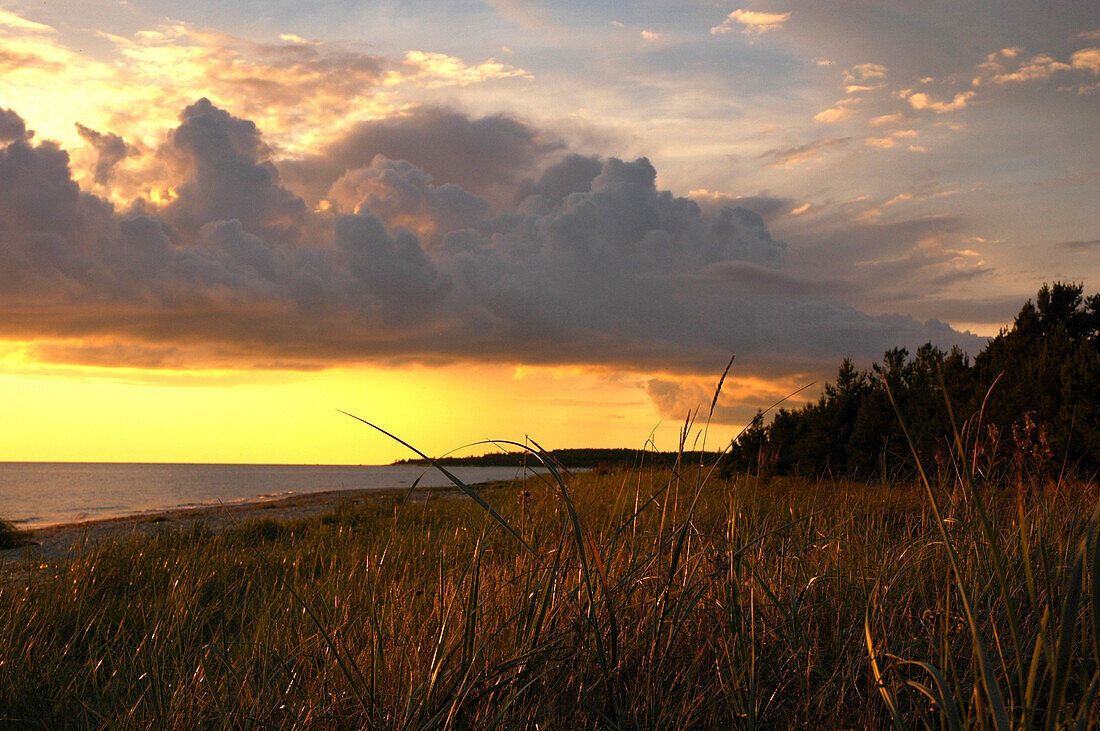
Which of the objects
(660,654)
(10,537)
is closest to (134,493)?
(10,537)

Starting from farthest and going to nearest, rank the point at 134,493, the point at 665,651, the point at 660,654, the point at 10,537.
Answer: the point at 134,493
the point at 10,537
the point at 660,654
the point at 665,651

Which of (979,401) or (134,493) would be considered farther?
(134,493)

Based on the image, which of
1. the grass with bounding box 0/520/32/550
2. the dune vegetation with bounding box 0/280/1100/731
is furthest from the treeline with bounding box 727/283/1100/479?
the grass with bounding box 0/520/32/550

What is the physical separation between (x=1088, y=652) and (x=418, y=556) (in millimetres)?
3781

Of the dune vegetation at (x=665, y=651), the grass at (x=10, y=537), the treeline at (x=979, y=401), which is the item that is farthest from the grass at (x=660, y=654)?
the grass at (x=10, y=537)

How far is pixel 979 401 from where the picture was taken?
48.8 feet

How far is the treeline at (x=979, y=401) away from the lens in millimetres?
14238

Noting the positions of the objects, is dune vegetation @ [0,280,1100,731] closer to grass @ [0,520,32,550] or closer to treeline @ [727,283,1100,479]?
treeline @ [727,283,1100,479]

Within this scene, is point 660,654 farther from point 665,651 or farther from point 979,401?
point 979,401

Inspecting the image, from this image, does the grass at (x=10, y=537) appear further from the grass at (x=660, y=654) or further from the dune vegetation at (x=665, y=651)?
the grass at (x=660, y=654)

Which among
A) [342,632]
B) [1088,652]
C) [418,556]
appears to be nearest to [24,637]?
[418,556]

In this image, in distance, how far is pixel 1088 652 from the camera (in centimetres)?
257

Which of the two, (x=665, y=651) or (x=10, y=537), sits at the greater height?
(x=665, y=651)

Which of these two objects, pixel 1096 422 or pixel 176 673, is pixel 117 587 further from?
pixel 1096 422
